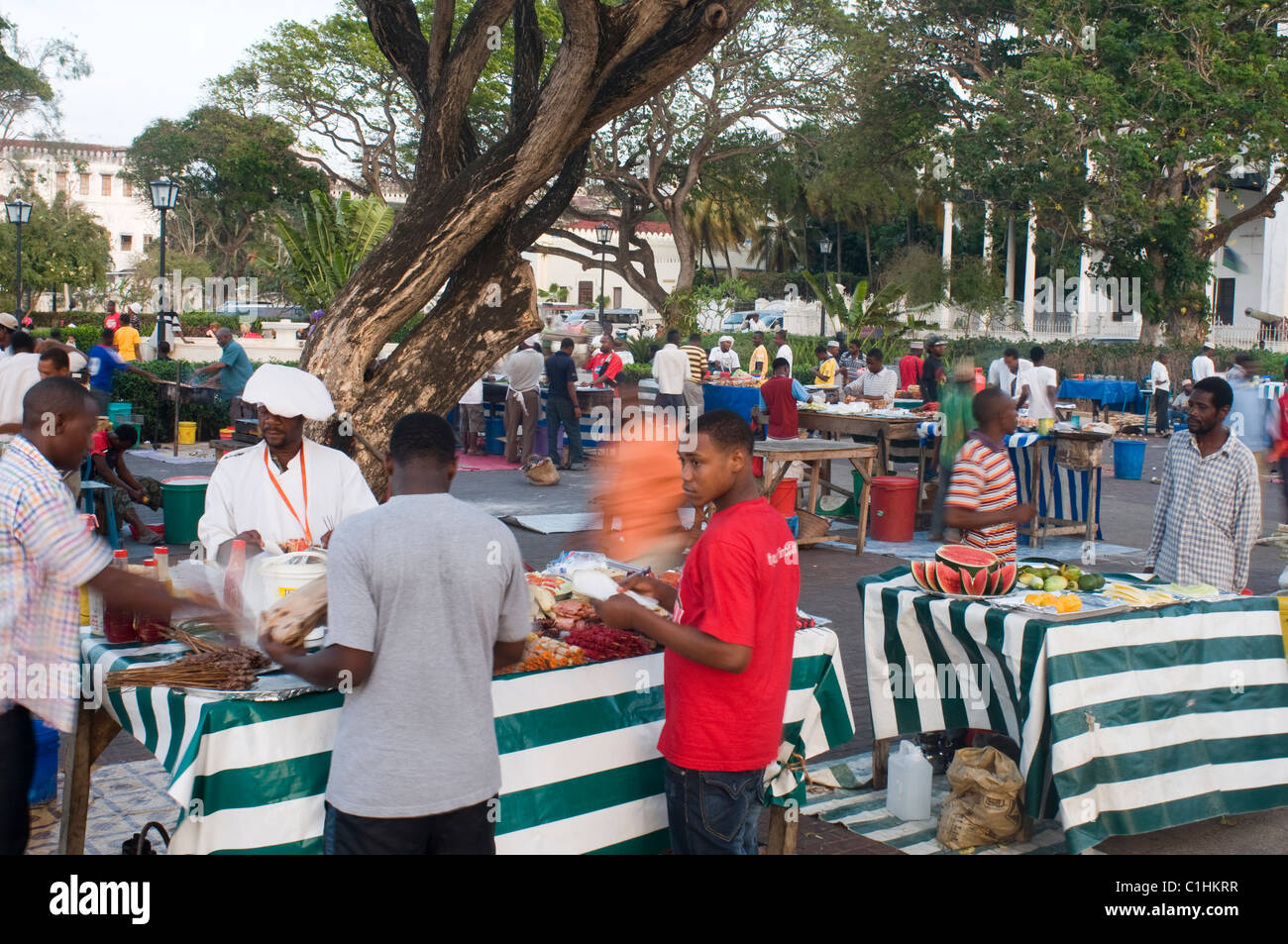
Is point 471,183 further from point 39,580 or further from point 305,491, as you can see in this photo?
point 39,580

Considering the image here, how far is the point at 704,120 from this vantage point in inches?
1341

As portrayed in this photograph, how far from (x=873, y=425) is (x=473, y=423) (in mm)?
8566

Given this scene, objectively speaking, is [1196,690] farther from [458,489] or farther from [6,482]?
[458,489]

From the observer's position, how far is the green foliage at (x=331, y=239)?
21516 mm

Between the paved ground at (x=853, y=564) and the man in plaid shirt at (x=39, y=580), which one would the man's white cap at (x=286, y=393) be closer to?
the man in plaid shirt at (x=39, y=580)

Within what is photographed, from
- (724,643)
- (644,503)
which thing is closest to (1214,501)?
(644,503)

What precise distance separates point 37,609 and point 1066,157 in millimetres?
27734

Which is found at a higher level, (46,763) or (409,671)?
(409,671)

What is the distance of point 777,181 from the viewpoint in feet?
135

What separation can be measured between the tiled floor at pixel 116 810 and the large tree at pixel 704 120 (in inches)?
1062

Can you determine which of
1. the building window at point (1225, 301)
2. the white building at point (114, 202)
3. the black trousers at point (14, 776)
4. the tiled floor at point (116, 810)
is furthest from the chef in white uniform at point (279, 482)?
the white building at point (114, 202)

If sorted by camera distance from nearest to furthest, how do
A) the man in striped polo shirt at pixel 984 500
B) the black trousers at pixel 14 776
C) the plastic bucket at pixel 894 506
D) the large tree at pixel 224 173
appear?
the black trousers at pixel 14 776 < the man in striped polo shirt at pixel 984 500 < the plastic bucket at pixel 894 506 < the large tree at pixel 224 173

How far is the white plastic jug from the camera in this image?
5.83 metres

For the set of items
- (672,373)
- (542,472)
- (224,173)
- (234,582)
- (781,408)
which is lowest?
(542,472)
